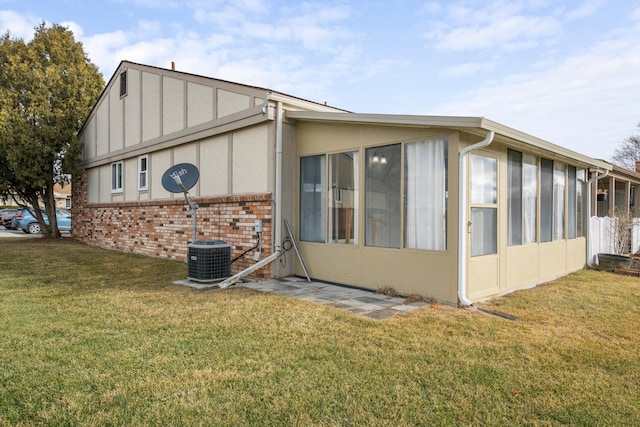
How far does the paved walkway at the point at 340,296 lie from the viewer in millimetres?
5109

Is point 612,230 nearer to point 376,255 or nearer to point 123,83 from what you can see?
point 376,255

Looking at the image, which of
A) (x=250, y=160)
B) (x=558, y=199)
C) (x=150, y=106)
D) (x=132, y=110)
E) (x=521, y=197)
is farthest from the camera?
(x=132, y=110)

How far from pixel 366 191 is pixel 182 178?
367cm

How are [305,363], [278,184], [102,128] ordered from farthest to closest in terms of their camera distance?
[102,128] → [278,184] → [305,363]

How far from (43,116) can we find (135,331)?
43.8 ft

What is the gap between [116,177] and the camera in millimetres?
12594

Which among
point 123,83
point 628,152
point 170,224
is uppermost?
point 628,152

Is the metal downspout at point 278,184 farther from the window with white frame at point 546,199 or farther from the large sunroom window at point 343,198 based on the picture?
the window with white frame at point 546,199

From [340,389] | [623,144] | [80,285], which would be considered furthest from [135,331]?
[623,144]

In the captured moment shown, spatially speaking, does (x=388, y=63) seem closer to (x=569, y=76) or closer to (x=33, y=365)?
(x=569, y=76)

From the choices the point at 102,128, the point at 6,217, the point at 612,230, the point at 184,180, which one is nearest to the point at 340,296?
the point at 184,180

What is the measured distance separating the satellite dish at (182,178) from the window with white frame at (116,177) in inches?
203

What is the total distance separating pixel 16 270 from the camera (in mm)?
8039

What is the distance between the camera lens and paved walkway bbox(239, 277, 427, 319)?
511cm
